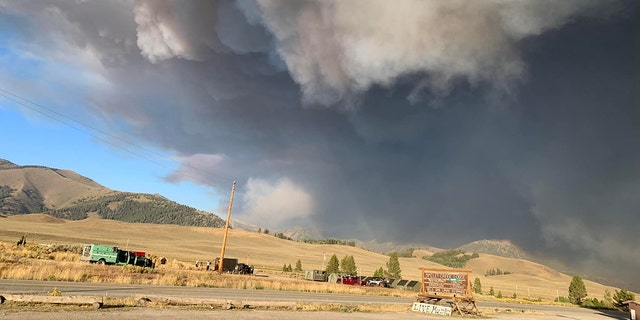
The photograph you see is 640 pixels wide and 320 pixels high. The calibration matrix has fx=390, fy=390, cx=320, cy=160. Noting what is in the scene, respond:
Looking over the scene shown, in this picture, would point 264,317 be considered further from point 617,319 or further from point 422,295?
point 617,319

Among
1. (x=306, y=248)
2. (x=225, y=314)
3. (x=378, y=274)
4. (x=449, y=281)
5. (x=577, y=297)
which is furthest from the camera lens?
(x=306, y=248)

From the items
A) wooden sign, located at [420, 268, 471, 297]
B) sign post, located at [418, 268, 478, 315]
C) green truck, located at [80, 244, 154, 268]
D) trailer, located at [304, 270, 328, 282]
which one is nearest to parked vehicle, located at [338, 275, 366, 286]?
trailer, located at [304, 270, 328, 282]

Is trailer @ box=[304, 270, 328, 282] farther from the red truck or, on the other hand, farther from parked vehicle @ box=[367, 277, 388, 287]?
parked vehicle @ box=[367, 277, 388, 287]

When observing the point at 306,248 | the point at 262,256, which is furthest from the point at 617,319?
the point at 306,248

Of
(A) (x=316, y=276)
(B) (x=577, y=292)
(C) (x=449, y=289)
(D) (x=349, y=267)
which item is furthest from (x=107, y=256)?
(B) (x=577, y=292)

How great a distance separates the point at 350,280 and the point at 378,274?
25148 millimetres

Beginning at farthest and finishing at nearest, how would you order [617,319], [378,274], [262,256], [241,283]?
[262,256]
[378,274]
[617,319]
[241,283]

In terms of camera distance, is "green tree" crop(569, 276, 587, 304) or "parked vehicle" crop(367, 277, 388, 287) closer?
"parked vehicle" crop(367, 277, 388, 287)

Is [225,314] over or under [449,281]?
under

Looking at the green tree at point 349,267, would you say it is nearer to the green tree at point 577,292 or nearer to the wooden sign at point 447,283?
the green tree at point 577,292

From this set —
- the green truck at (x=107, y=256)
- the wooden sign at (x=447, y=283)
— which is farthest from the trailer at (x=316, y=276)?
the wooden sign at (x=447, y=283)

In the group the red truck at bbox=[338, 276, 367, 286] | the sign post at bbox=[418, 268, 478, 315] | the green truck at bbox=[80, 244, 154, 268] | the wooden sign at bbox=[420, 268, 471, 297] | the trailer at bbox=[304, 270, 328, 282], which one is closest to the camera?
the sign post at bbox=[418, 268, 478, 315]

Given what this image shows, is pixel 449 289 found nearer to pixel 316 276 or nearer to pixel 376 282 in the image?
pixel 316 276

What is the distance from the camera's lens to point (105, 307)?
14750 mm
